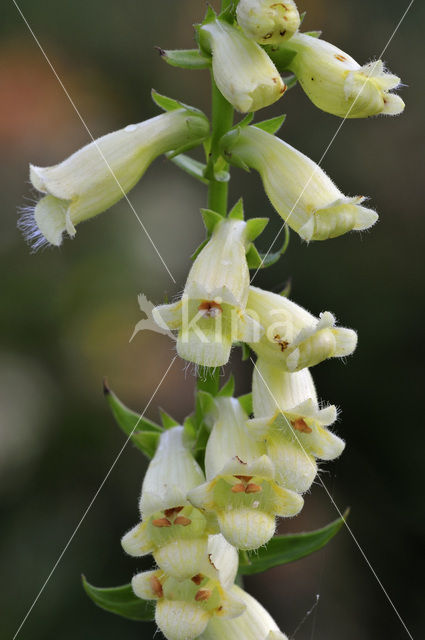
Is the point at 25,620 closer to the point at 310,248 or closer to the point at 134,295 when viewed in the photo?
the point at 134,295

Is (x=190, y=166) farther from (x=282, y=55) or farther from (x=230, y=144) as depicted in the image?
(x=282, y=55)

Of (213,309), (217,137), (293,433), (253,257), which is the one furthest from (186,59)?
(293,433)

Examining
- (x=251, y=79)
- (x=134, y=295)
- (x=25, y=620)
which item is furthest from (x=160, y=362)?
(x=251, y=79)

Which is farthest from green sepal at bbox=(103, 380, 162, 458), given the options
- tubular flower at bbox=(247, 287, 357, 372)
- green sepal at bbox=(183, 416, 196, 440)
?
tubular flower at bbox=(247, 287, 357, 372)

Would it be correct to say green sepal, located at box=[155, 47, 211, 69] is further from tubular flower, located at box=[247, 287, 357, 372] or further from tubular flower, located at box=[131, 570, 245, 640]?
tubular flower, located at box=[131, 570, 245, 640]

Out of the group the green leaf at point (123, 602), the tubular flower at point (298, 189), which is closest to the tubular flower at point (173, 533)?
the green leaf at point (123, 602)
